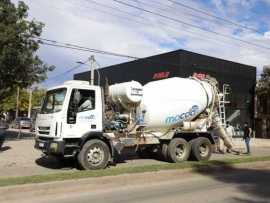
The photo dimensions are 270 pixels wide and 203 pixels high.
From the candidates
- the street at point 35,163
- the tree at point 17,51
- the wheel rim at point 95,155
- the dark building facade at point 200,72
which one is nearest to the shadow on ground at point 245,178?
the street at point 35,163

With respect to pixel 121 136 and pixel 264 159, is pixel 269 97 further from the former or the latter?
pixel 121 136

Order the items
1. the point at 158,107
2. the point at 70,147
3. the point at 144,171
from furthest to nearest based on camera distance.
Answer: the point at 158,107 → the point at 70,147 → the point at 144,171

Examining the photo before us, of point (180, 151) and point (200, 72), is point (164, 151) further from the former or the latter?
point (200, 72)

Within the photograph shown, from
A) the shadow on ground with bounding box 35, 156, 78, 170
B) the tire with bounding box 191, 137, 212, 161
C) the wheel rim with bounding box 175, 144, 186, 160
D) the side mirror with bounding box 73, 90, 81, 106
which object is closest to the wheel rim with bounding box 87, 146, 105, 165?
the shadow on ground with bounding box 35, 156, 78, 170

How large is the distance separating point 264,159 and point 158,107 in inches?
205

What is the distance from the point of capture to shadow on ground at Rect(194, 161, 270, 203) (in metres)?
10.6

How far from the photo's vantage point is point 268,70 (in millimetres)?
43906

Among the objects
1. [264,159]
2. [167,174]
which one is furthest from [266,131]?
[167,174]

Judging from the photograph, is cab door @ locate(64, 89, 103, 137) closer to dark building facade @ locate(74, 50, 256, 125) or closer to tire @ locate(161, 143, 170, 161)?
tire @ locate(161, 143, 170, 161)

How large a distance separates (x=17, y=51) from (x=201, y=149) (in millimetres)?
12575

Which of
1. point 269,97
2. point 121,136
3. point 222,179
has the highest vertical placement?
point 269,97

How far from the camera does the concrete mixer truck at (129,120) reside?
13.9m

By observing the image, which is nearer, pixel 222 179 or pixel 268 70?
pixel 222 179

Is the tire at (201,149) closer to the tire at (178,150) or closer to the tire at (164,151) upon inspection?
the tire at (178,150)
